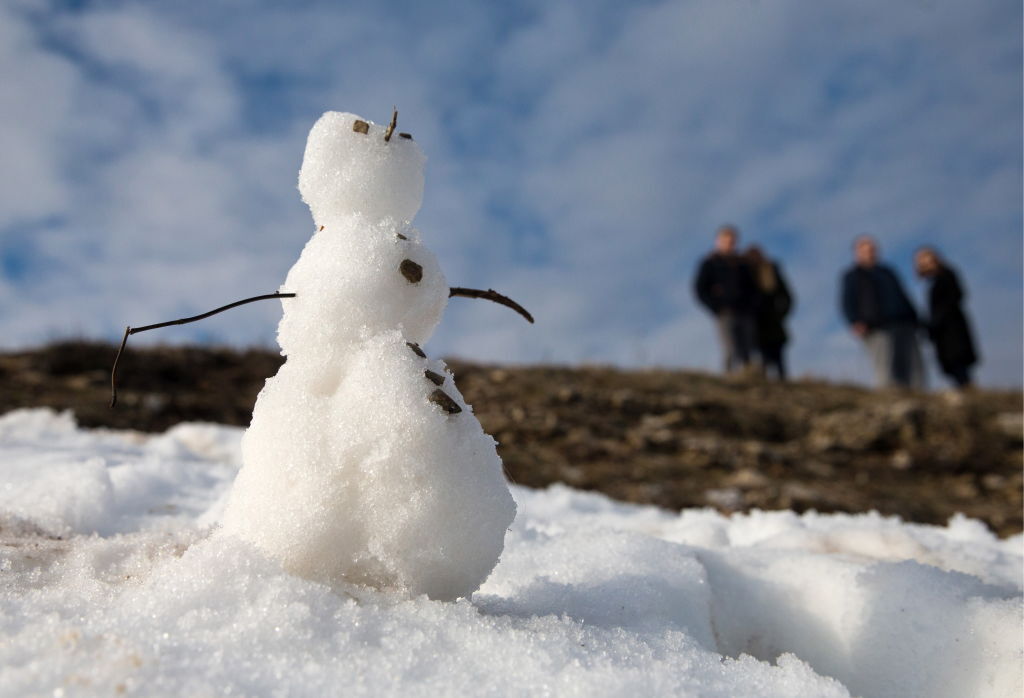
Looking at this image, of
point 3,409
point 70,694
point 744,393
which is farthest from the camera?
point 744,393

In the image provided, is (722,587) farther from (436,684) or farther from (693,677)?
(436,684)

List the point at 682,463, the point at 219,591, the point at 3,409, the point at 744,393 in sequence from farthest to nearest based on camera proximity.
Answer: the point at 744,393, the point at 682,463, the point at 3,409, the point at 219,591


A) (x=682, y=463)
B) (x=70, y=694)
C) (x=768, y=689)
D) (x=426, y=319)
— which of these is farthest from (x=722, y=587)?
(x=682, y=463)

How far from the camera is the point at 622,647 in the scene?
1.33 meters

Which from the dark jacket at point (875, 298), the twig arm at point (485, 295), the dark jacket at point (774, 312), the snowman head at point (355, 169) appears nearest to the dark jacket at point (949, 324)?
the dark jacket at point (875, 298)

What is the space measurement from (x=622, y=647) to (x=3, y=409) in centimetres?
597

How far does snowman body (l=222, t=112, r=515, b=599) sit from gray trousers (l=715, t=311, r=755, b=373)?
30.3ft

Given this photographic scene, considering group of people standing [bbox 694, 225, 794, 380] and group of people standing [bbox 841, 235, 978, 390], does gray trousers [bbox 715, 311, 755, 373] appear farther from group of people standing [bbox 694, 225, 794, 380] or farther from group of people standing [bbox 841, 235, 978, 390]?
group of people standing [bbox 841, 235, 978, 390]

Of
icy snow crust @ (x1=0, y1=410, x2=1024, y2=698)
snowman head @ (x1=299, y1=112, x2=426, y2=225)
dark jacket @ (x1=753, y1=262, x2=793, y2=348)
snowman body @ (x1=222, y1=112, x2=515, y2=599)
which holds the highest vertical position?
dark jacket @ (x1=753, y1=262, x2=793, y2=348)

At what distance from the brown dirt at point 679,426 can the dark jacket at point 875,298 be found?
1559 mm

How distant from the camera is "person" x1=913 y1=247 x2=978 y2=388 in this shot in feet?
33.8

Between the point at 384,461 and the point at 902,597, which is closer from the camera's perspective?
the point at 384,461

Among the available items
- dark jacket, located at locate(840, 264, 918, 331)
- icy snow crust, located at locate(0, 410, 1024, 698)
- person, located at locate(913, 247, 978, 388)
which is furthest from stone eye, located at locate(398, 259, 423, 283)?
person, located at locate(913, 247, 978, 388)

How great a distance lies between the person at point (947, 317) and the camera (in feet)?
33.8
